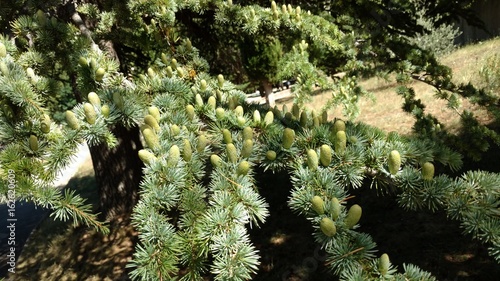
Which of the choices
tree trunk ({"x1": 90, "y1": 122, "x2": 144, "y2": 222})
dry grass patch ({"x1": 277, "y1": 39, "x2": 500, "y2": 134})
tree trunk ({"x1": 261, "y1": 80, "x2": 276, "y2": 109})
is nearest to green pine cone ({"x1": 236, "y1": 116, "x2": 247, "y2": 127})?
tree trunk ({"x1": 90, "y1": 122, "x2": 144, "y2": 222})

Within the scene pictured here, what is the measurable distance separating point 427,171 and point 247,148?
68 cm

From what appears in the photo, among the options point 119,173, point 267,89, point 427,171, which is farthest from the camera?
point 267,89

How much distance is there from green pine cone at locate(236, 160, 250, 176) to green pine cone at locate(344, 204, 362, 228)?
15.9 inches

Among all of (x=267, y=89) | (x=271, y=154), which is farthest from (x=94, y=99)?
(x=267, y=89)

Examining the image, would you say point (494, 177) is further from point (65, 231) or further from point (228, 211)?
point (65, 231)

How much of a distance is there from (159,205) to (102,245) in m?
5.51

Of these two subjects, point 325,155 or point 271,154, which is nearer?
point 325,155

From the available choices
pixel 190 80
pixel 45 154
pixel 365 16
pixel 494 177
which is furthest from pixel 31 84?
pixel 365 16

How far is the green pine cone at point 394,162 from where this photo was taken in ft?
4.27

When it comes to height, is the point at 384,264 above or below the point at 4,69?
below

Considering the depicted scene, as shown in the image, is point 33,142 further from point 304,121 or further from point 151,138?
point 304,121

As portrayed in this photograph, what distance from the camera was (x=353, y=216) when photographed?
3.79ft

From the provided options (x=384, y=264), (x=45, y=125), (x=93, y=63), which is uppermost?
(x=93, y=63)

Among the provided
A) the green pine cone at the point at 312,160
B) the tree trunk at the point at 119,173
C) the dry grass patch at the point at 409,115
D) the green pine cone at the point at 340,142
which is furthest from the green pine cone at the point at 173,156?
the dry grass patch at the point at 409,115
